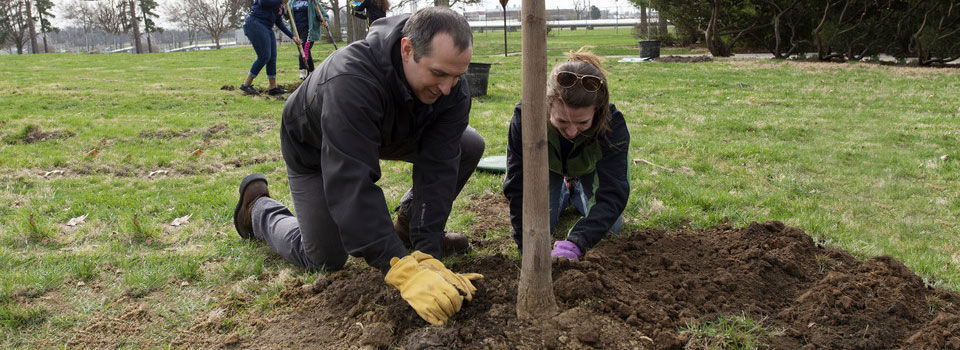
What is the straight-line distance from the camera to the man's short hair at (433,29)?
2139 millimetres

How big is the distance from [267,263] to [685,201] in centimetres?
275

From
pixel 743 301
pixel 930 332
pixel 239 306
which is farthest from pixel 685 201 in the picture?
pixel 239 306

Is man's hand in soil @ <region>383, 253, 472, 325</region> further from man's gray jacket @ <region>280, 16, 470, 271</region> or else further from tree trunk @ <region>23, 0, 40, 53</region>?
tree trunk @ <region>23, 0, 40, 53</region>

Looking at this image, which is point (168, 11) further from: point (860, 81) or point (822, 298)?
point (822, 298)

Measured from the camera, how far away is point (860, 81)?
35.3 ft

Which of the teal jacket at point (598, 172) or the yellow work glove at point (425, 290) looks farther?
the teal jacket at point (598, 172)

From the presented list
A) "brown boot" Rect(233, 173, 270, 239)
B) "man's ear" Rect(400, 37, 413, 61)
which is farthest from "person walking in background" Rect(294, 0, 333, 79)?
"man's ear" Rect(400, 37, 413, 61)

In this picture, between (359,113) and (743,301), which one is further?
(743,301)

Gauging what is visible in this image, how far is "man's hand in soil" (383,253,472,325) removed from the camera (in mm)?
2186

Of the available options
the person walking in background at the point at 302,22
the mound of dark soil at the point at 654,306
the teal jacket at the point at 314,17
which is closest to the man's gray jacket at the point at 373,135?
the mound of dark soil at the point at 654,306

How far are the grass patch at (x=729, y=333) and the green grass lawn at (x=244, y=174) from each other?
1255 millimetres

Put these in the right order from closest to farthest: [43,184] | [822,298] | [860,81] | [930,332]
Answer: [930,332] → [822,298] → [43,184] → [860,81]

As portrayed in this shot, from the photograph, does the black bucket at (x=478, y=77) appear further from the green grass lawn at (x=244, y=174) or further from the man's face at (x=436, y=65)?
the man's face at (x=436, y=65)

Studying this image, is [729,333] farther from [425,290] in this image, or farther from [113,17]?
[113,17]
